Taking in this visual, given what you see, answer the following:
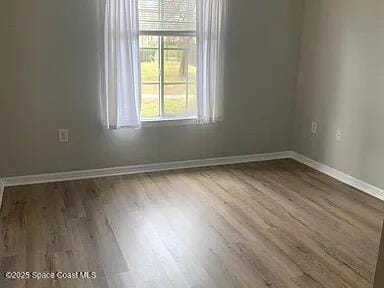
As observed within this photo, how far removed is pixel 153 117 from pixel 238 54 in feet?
3.54

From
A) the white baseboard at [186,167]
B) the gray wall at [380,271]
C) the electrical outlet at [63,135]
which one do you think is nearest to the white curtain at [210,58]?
the white baseboard at [186,167]

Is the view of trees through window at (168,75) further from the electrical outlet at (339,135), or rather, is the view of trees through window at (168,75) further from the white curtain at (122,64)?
the electrical outlet at (339,135)

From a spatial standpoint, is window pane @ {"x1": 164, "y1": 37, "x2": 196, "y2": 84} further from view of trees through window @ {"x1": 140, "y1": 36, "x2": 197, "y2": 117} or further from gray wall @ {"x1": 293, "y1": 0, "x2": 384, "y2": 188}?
gray wall @ {"x1": 293, "y1": 0, "x2": 384, "y2": 188}

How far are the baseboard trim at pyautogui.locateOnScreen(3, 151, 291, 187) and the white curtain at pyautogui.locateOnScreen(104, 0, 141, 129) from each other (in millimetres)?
479

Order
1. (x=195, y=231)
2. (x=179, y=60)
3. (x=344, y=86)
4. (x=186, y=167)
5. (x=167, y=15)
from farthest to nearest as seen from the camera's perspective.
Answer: (x=186, y=167) < (x=179, y=60) < (x=344, y=86) < (x=167, y=15) < (x=195, y=231)

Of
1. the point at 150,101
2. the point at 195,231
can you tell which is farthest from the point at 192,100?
the point at 195,231

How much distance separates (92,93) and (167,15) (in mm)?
998

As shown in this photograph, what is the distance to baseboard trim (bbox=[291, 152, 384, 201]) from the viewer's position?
3641 mm

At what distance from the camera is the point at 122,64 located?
3.70 metres

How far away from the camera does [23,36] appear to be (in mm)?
3459

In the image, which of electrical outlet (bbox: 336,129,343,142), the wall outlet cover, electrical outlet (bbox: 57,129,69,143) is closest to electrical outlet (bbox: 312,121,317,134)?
the wall outlet cover

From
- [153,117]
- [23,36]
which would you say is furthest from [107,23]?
[153,117]

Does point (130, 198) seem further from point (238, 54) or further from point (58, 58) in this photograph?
point (238, 54)

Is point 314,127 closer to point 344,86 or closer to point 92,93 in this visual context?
point 344,86
